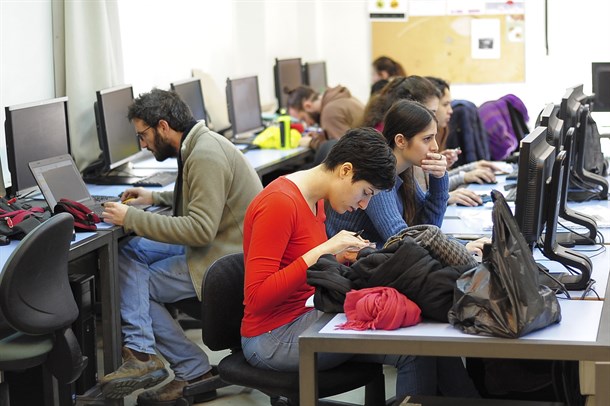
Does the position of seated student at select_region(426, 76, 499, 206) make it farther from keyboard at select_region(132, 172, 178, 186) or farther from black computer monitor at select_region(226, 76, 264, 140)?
black computer monitor at select_region(226, 76, 264, 140)

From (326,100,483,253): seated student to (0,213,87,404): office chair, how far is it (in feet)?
2.88

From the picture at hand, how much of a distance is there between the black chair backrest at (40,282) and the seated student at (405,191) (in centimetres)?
87

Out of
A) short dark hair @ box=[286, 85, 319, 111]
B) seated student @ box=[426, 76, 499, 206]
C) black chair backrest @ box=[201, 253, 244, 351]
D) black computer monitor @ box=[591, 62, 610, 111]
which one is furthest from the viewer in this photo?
short dark hair @ box=[286, 85, 319, 111]

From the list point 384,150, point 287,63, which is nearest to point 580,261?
point 384,150

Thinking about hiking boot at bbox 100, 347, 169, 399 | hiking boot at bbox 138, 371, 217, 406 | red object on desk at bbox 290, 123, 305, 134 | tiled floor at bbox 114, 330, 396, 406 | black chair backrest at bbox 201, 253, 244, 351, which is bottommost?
tiled floor at bbox 114, 330, 396, 406

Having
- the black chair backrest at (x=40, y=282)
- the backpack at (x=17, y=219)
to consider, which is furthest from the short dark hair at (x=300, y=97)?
the black chair backrest at (x=40, y=282)

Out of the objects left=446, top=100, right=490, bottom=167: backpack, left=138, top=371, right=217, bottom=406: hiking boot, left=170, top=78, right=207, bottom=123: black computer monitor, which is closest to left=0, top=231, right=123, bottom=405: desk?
left=138, top=371, right=217, bottom=406: hiking boot

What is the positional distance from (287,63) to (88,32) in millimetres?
3043

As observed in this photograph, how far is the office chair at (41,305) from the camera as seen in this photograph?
9.22 feet

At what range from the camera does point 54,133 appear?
4031 millimetres

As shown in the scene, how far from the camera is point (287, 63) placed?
7.65m

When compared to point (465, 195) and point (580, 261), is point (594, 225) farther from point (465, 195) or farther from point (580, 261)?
point (465, 195)

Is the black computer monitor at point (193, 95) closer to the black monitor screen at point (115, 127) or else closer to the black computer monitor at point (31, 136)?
the black monitor screen at point (115, 127)

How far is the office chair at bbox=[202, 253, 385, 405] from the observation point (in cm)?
263
